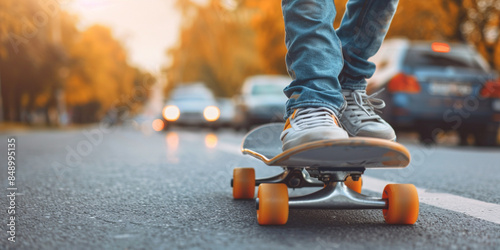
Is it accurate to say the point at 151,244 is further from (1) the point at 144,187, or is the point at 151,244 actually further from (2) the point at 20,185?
(2) the point at 20,185

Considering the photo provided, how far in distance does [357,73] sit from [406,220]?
658mm

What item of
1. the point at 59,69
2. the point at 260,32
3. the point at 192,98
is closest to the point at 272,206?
the point at 192,98

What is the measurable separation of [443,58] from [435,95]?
0.89m

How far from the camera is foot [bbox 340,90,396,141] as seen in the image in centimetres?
→ 205

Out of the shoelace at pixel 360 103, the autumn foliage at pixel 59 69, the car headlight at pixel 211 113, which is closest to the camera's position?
the shoelace at pixel 360 103

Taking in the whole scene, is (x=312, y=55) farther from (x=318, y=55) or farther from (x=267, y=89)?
(x=267, y=89)

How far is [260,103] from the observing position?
512 inches

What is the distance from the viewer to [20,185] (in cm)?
312

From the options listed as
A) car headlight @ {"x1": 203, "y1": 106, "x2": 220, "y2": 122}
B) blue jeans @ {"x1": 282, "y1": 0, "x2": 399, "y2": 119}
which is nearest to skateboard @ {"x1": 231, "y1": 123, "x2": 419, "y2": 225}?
blue jeans @ {"x1": 282, "y1": 0, "x2": 399, "y2": 119}

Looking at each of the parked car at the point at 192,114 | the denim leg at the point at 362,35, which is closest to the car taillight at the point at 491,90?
Answer: the denim leg at the point at 362,35

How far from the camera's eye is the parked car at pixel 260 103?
12.9m

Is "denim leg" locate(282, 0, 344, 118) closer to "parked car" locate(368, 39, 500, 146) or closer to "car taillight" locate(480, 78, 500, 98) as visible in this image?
"parked car" locate(368, 39, 500, 146)

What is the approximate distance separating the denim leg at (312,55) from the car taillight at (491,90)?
6.28m

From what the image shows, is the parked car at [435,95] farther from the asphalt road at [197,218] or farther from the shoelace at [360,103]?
the shoelace at [360,103]
